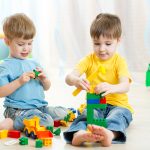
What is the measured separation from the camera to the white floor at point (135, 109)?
1.38m

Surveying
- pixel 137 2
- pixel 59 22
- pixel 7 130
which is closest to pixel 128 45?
pixel 137 2

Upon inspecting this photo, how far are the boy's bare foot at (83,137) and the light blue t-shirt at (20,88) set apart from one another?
1.03ft

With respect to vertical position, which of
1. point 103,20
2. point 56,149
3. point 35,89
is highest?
point 103,20

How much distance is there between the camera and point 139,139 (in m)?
1.47

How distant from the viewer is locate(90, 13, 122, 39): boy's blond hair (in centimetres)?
159

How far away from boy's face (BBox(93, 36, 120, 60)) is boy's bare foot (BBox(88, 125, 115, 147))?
36 centimetres

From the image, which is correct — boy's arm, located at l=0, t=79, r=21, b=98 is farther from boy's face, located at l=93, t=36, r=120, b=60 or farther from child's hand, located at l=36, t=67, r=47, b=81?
boy's face, located at l=93, t=36, r=120, b=60

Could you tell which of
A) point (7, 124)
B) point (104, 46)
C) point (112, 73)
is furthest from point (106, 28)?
point (7, 124)

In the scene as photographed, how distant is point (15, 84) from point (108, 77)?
13.7 inches

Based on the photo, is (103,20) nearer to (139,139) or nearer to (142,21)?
(139,139)

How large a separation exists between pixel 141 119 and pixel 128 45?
3.57 feet

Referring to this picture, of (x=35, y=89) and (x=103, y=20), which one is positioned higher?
(x=103, y=20)

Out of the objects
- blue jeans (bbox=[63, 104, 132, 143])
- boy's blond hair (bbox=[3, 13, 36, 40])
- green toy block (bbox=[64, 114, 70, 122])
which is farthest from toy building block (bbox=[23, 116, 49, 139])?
boy's blond hair (bbox=[3, 13, 36, 40])

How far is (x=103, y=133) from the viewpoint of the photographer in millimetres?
1312
